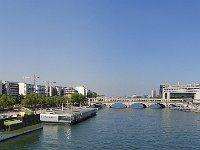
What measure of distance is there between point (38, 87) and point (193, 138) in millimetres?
143473

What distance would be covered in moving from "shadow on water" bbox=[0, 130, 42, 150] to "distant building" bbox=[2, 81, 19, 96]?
110193 millimetres

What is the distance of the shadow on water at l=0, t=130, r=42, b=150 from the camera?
126 ft

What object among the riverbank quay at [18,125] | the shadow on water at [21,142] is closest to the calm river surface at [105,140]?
the shadow on water at [21,142]

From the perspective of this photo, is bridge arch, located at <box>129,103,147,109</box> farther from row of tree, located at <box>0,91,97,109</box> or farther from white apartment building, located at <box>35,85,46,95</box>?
white apartment building, located at <box>35,85,46,95</box>

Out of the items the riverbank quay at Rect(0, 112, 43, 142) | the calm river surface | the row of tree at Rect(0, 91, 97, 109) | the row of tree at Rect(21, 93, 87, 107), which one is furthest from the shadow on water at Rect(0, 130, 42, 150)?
the row of tree at Rect(21, 93, 87, 107)

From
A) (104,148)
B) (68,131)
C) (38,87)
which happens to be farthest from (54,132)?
(38,87)

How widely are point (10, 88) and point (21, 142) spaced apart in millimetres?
124049

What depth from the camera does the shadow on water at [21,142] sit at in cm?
3844

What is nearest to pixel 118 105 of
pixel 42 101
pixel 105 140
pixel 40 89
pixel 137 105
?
pixel 137 105

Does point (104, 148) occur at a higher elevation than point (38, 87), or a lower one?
lower

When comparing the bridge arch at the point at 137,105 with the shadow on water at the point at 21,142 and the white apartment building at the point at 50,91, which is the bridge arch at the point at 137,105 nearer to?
the white apartment building at the point at 50,91

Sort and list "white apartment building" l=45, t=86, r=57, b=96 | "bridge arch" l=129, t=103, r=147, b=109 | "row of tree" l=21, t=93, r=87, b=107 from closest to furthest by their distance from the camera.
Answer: "row of tree" l=21, t=93, r=87, b=107
"bridge arch" l=129, t=103, r=147, b=109
"white apartment building" l=45, t=86, r=57, b=96

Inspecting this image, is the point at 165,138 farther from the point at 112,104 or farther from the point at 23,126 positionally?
the point at 112,104

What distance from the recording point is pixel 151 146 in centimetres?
3962
